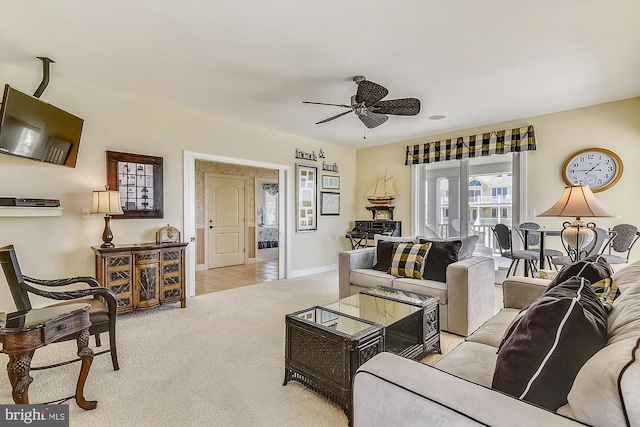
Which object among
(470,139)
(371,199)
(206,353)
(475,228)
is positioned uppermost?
(470,139)

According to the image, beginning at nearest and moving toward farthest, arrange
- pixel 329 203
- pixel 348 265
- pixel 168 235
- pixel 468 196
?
pixel 348 265 < pixel 168 235 < pixel 468 196 < pixel 329 203

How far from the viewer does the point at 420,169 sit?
18.9 feet

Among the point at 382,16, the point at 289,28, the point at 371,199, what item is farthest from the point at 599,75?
the point at 371,199

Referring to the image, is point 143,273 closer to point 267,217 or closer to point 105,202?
point 105,202

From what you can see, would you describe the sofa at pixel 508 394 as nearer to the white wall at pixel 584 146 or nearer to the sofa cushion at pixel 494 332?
the sofa cushion at pixel 494 332

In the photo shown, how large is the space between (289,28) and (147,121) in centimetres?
243

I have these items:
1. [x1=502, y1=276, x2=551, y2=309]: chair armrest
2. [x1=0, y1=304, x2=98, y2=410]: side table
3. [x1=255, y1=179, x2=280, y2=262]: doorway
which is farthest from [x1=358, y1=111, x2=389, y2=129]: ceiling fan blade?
[x1=255, y1=179, x2=280, y2=262]: doorway

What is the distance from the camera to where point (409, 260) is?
3.37 metres

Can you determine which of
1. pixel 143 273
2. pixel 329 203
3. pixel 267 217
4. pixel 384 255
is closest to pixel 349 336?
pixel 384 255

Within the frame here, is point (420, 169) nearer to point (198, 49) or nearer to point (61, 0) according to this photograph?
point (198, 49)

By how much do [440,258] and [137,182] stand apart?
11.7ft

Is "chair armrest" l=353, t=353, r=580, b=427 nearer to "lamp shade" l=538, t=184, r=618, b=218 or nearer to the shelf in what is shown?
"lamp shade" l=538, t=184, r=618, b=218

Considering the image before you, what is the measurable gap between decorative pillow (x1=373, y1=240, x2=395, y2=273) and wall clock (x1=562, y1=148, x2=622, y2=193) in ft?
8.56

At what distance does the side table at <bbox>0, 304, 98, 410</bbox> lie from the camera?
1.54 m
